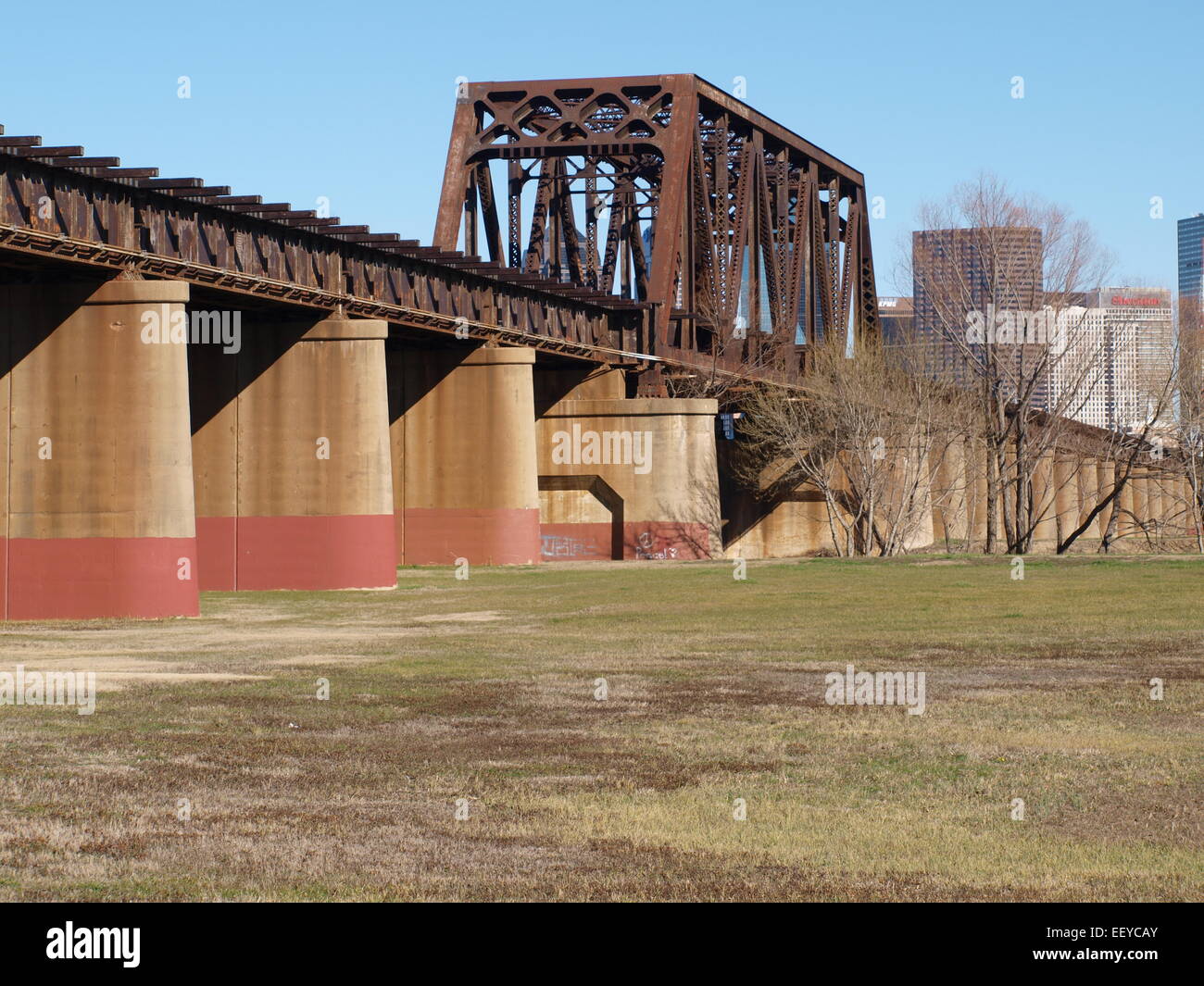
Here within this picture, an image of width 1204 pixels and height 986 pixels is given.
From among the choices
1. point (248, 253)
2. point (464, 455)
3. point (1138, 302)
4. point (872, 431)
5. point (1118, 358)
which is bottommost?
point (464, 455)

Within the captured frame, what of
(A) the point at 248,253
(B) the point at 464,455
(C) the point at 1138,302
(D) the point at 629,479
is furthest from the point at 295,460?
(C) the point at 1138,302

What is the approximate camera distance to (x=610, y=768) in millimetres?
15891

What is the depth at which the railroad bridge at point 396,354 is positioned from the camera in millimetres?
37656

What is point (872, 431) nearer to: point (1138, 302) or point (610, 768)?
point (1138, 302)

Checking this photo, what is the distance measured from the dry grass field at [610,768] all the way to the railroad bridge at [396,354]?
6502 millimetres

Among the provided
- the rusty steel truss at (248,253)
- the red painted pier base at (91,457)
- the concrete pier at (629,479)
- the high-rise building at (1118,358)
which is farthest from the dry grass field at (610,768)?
the concrete pier at (629,479)

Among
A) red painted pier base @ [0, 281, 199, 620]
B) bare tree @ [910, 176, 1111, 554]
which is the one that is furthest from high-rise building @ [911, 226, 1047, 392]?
red painted pier base @ [0, 281, 199, 620]

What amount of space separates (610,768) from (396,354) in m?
46.5

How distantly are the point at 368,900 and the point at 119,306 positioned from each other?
29887mm

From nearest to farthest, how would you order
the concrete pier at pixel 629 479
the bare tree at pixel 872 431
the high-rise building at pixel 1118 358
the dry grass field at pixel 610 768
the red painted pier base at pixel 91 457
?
the dry grass field at pixel 610 768 → the red painted pier base at pixel 91 457 → the high-rise building at pixel 1118 358 → the bare tree at pixel 872 431 → the concrete pier at pixel 629 479

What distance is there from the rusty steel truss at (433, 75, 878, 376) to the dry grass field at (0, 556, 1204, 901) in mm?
45602

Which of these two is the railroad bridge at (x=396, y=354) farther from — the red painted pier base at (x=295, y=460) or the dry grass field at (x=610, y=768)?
the dry grass field at (x=610, y=768)

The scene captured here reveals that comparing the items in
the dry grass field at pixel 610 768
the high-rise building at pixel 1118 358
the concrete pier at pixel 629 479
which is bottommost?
the dry grass field at pixel 610 768

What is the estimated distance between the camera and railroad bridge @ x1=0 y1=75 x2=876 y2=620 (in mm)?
37656
